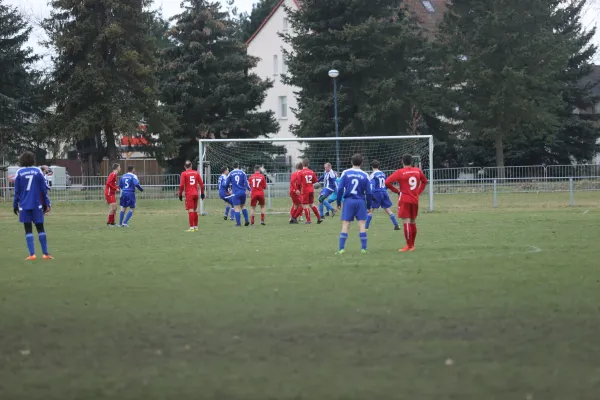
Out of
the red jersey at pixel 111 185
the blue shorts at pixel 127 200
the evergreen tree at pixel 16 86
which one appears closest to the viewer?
the blue shorts at pixel 127 200

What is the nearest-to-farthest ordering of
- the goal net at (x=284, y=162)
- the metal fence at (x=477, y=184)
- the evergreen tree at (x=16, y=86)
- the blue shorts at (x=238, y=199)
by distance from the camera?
the blue shorts at (x=238, y=199), the goal net at (x=284, y=162), the metal fence at (x=477, y=184), the evergreen tree at (x=16, y=86)

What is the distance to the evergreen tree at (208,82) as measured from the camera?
2095 inches

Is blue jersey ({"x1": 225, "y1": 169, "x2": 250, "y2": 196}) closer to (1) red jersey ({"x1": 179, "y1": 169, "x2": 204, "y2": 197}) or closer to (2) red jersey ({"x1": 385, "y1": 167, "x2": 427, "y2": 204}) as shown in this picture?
(1) red jersey ({"x1": 179, "y1": 169, "x2": 204, "y2": 197})

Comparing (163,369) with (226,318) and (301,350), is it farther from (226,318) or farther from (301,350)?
(226,318)

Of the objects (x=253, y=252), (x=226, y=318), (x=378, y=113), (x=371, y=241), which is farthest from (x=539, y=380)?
(x=378, y=113)

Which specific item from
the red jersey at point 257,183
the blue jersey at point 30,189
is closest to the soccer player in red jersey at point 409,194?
the blue jersey at point 30,189

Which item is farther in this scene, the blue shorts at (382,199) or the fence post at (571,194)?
the fence post at (571,194)

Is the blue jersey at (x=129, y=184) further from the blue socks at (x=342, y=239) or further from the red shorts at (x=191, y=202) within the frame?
the blue socks at (x=342, y=239)

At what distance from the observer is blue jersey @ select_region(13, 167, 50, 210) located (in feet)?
52.4

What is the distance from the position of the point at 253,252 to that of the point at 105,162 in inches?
1717

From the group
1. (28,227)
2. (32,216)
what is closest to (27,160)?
(32,216)

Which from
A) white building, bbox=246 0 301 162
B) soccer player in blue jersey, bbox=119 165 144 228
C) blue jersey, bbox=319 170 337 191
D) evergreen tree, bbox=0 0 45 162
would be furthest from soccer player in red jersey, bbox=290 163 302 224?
white building, bbox=246 0 301 162

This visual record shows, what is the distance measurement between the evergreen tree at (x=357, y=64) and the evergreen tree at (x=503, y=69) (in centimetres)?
239

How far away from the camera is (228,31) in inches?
2136
